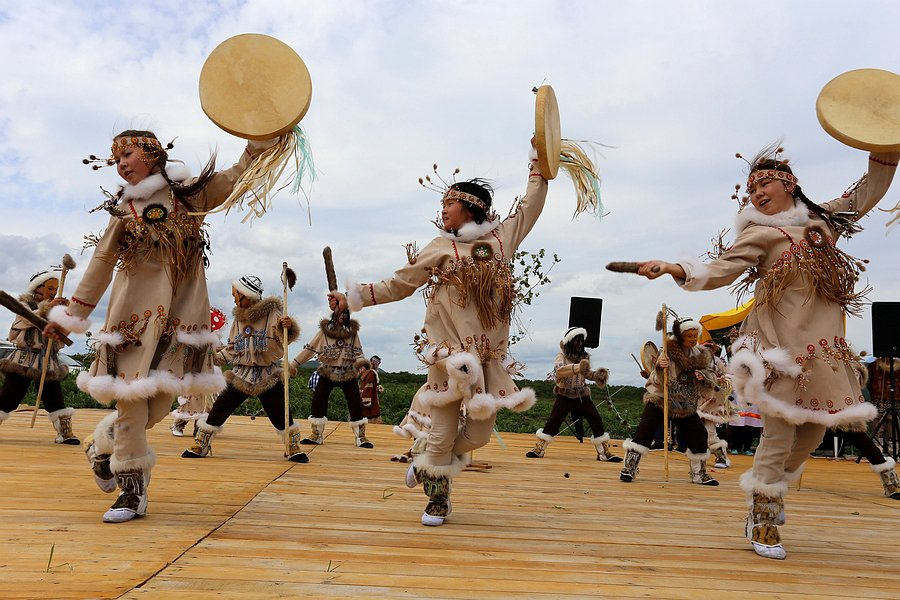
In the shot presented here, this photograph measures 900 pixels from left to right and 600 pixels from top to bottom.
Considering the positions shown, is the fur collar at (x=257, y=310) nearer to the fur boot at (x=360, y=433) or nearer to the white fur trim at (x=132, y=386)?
the fur boot at (x=360, y=433)

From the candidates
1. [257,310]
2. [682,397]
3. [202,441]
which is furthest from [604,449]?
[202,441]

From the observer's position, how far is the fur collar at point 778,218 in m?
3.61

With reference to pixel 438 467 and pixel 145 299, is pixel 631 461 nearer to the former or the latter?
pixel 438 467

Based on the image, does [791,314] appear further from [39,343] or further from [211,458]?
[39,343]

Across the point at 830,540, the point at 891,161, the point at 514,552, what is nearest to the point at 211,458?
the point at 514,552

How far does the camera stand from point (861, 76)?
13.0 feet

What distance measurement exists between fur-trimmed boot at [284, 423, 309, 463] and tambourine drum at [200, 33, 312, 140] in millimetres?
3439

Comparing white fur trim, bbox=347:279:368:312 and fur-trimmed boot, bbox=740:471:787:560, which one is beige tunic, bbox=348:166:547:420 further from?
fur-trimmed boot, bbox=740:471:787:560

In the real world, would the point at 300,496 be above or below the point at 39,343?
below

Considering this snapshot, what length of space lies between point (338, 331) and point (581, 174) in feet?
13.0

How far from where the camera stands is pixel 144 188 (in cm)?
371

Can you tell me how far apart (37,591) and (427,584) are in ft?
4.16

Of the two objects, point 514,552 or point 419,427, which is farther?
point 419,427

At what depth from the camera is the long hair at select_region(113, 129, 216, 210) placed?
12.4 ft
